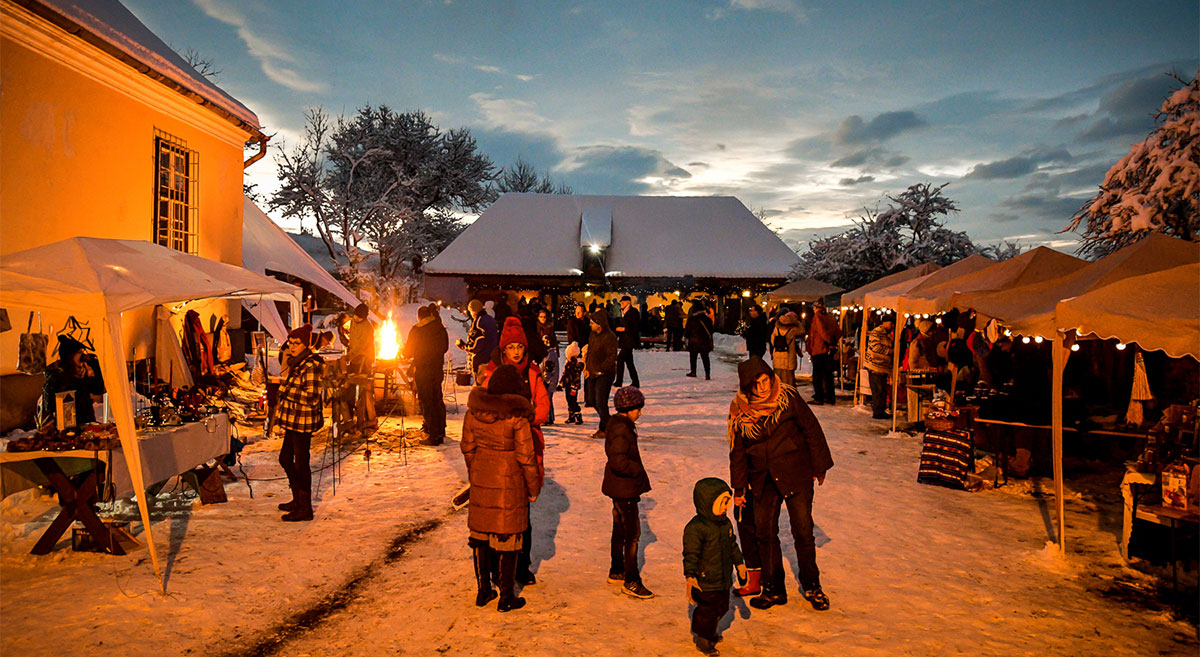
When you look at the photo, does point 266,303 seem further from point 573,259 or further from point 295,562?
point 573,259

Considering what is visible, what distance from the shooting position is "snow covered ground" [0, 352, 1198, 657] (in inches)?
165

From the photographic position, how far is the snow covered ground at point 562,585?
4.20 meters

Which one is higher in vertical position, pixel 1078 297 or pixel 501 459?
pixel 1078 297

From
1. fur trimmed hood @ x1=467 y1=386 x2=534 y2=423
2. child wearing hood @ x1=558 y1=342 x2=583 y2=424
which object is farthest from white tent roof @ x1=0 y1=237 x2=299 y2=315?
child wearing hood @ x1=558 y1=342 x2=583 y2=424

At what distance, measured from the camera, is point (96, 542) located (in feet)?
18.1

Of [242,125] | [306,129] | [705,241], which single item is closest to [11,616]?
[242,125]

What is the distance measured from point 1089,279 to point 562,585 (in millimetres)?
6248

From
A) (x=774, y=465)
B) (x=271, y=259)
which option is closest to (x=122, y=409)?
(x=774, y=465)

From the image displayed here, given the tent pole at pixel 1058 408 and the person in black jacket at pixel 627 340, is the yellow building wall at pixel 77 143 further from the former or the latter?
the tent pole at pixel 1058 408

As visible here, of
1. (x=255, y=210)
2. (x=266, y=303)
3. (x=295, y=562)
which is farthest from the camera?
(x=255, y=210)

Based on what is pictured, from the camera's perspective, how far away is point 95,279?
17.2ft

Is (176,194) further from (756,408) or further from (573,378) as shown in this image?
(756,408)

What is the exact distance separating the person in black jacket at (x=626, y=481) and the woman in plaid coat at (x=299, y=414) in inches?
118

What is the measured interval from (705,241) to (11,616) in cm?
2951
